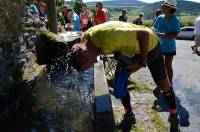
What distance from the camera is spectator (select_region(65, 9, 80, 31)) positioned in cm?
1327

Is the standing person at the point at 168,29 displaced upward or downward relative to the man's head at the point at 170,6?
downward

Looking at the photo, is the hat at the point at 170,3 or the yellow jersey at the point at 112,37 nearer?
the yellow jersey at the point at 112,37

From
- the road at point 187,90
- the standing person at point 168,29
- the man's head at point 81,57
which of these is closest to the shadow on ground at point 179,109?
the road at point 187,90

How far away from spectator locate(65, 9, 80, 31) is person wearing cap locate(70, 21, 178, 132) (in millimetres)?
7634

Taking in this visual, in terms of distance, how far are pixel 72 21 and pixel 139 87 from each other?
220 inches

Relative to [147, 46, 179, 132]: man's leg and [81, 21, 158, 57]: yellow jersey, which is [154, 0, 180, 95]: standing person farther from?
[81, 21, 158, 57]: yellow jersey

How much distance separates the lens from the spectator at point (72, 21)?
13.3m

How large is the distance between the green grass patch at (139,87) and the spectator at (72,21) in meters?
4.80

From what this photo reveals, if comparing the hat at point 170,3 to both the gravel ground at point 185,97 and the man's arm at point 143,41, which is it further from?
the man's arm at point 143,41

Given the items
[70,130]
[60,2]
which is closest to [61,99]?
[70,130]

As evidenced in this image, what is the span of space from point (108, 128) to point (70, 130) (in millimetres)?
738

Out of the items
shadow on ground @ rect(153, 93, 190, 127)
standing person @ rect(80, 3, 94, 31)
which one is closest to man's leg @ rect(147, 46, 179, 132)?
shadow on ground @ rect(153, 93, 190, 127)

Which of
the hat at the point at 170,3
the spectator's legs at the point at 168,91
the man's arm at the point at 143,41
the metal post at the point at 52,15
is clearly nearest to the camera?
the man's arm at the point at 143,41

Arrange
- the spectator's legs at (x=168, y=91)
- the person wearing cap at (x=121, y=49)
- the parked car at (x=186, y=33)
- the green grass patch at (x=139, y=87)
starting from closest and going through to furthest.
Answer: the person wearing cap at (x=121, y=49) < the spectator's legs at (x=168, y=91) < the green grass patch at (x=139, y=87) < the parked car at (x=186, y=33)
